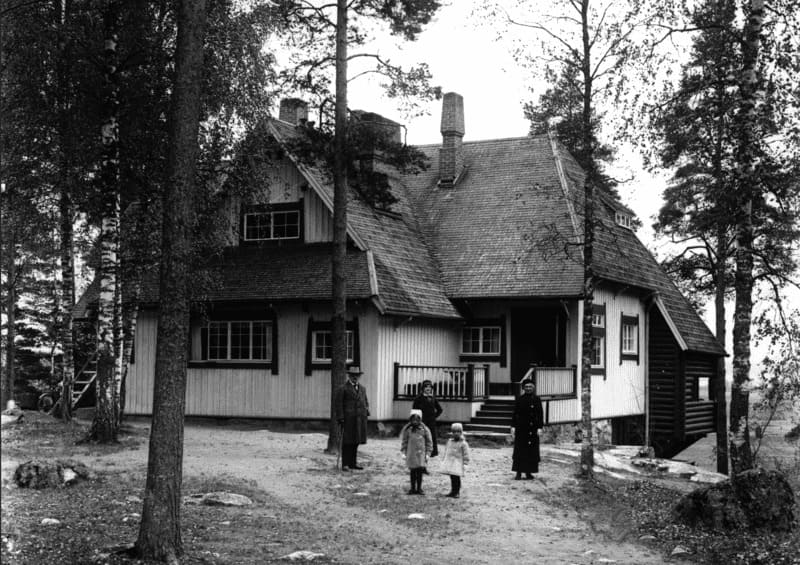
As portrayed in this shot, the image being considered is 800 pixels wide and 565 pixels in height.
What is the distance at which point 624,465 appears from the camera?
2142 cm

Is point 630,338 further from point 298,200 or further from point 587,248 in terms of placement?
point 587,248

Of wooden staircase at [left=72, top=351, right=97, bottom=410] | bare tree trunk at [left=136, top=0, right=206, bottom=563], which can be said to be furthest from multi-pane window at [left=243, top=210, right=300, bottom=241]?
bare tree trunk at [left=136, top=0, right=206, bottom=563]

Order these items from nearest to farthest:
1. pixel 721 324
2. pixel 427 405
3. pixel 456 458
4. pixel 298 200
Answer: pixel 456 458 → pixel 427 405 → pixel 298 200 → pixel 721 324

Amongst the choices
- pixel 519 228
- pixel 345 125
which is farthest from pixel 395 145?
pixel 519 228

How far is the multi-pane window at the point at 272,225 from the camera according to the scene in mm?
27344

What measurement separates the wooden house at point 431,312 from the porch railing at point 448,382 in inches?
2.2

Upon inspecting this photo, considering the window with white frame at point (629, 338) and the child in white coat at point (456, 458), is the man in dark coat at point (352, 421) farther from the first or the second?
the window with white frame at point (629, 338)

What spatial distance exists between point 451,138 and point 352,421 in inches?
663

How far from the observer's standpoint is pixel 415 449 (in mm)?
15727

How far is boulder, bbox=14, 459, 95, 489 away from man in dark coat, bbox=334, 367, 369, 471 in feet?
16.7

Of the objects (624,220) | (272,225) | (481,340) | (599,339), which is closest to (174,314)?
(272,225)

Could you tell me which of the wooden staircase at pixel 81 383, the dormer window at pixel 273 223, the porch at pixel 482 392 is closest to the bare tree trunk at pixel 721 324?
the porch at pixel 482 392

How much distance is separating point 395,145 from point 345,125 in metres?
1.28

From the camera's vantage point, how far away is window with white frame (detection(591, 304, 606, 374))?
28.3 metres
